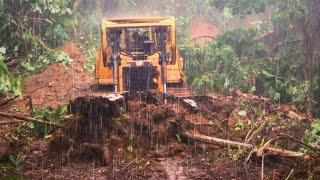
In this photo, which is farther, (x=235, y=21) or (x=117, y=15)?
(x=235, y=21)

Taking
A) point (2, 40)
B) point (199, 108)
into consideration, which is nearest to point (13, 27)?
point (2, 40)

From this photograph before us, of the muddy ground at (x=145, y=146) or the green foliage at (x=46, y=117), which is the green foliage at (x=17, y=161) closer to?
the muddy ground at (x=145, y=146)

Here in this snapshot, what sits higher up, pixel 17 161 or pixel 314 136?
pixel 314 136

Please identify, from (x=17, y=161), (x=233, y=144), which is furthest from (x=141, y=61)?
(x=17, y=161)

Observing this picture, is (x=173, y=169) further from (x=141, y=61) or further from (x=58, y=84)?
(x=58, y=84)

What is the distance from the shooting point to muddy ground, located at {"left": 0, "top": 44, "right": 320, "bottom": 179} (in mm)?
7820

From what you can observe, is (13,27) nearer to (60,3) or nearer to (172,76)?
(60,3)

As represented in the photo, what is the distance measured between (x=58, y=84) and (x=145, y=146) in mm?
8223

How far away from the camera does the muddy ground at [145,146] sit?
7.82 metres

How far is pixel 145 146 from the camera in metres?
8.81

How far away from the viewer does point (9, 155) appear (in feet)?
27.3

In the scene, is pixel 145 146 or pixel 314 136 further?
pixel 145 146

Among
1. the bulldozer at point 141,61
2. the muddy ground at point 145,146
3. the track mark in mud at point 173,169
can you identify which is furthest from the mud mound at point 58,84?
the track mark in mud at point 173,169

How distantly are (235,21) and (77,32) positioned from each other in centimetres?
1430
